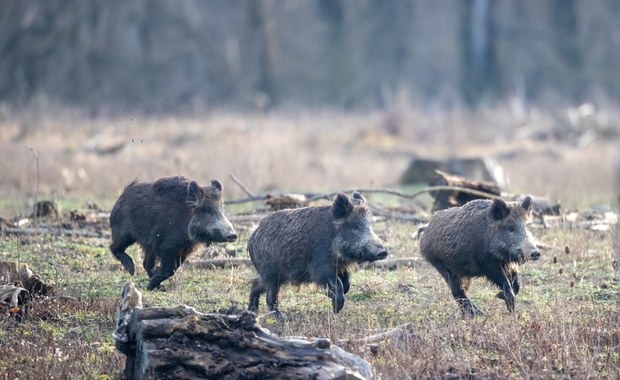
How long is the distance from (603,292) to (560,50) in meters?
41.9

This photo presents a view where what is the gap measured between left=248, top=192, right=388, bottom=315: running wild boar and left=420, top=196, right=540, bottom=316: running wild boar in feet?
2.42

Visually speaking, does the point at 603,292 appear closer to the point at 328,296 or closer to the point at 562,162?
the point at 328,296

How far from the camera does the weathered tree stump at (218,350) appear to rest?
7504 mm

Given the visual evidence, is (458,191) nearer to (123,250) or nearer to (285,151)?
(123,250)

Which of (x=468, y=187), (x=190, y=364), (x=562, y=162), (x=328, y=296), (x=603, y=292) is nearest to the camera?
(x=190, y=364)

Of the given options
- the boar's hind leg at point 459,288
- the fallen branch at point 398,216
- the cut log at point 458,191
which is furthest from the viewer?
the cut log at point 458,191

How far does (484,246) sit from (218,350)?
3.65 metres

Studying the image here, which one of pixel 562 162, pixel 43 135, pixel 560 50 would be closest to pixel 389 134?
pixel 562 162

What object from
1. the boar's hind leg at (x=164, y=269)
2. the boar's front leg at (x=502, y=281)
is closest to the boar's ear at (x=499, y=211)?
the boar's front leg at (x=502, y=281)

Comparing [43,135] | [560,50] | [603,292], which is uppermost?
[560,50]

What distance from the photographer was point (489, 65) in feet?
166

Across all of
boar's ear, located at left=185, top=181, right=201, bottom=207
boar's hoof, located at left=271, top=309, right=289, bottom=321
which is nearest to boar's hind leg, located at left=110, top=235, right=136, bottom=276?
boar's ear, located at left=185, top=181, right=201, bottom=207

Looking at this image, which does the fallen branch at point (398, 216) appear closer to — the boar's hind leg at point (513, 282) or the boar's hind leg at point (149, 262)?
the boar's hind leg at point (149, 262)

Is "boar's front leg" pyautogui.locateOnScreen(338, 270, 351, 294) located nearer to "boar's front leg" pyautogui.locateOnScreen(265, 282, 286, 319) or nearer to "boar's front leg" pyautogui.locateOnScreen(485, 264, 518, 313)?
"boar's front leg" pyautogui.locateOnScreen(265, 282, 286, 319)
